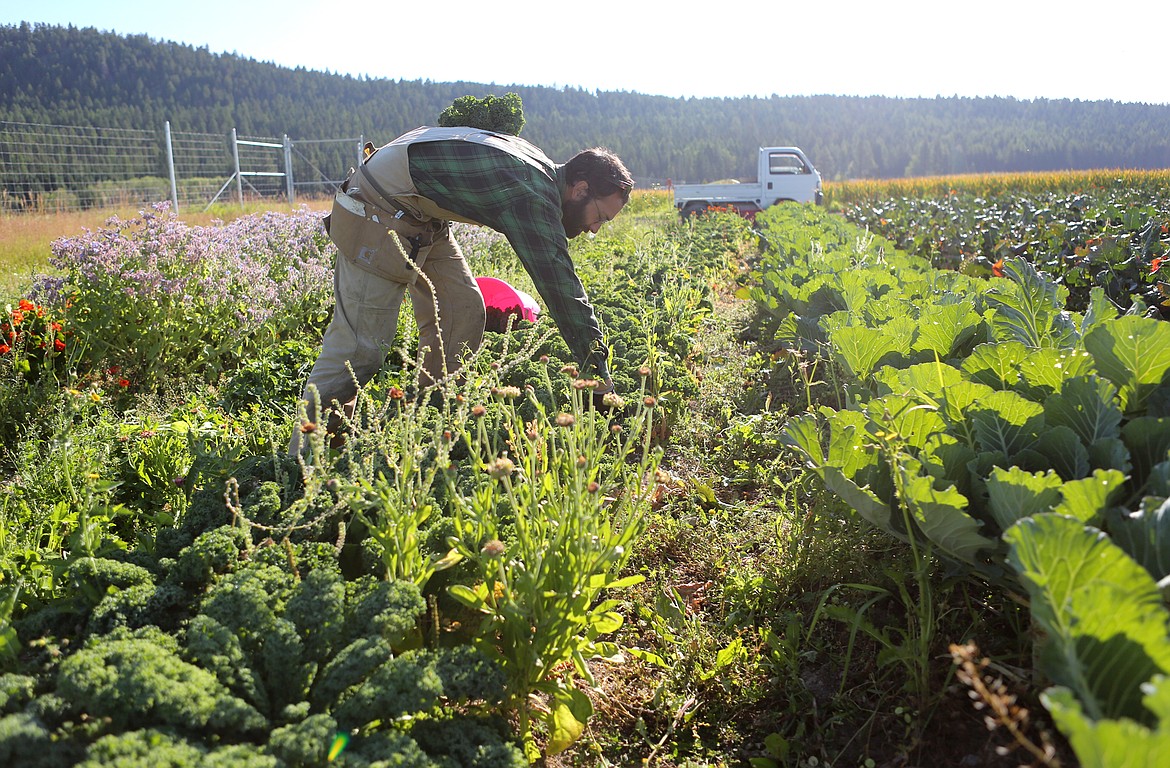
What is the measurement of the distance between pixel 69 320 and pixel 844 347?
4.06 meters

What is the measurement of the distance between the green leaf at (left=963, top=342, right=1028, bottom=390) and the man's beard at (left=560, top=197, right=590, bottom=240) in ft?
5.41

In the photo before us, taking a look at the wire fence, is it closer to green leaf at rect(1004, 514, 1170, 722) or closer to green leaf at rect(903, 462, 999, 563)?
green leaf at rect(903, 462, 999, 563)

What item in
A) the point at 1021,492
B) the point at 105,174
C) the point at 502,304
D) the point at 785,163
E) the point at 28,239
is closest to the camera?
the point at 1021,492

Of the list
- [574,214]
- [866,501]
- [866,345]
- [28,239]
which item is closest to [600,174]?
[574,214]

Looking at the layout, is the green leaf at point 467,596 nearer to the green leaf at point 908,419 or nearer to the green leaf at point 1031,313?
the green leaf at point 908,419

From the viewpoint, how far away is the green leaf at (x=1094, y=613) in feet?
3.70

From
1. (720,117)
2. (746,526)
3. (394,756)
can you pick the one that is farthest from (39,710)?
(720,117)

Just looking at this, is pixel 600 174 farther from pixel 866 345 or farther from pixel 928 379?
pixel 928 379

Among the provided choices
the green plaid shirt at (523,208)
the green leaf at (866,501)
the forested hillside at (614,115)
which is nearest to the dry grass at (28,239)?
the green plaid shirt at (523,208)

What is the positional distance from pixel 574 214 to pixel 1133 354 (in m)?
2.07

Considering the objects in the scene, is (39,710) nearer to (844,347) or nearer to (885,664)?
(885,664)

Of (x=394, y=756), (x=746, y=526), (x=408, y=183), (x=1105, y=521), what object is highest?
(x=408, y=183)

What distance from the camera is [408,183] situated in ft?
10.7

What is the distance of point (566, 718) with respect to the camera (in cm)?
185
